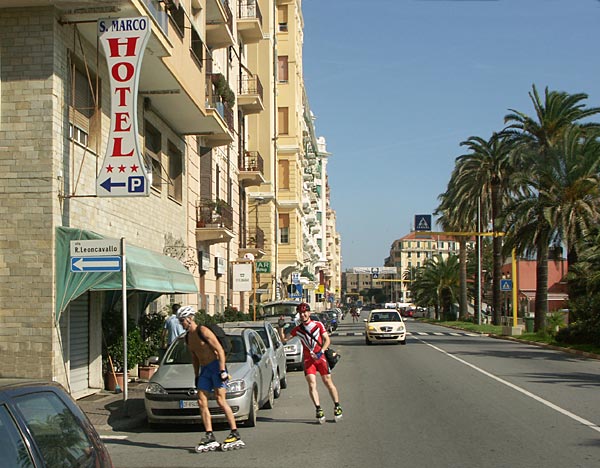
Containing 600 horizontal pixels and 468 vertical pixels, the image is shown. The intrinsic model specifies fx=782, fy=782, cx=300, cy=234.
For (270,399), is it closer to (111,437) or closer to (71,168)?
(111,437)

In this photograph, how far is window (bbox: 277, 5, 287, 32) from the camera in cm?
5919

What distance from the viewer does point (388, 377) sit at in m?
19.6

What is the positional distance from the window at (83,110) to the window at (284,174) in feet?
Answer: 131

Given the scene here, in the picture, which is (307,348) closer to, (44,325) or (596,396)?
(44,325)

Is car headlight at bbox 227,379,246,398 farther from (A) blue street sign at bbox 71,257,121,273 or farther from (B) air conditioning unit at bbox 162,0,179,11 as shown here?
(B) air conditioning unit at bbox 162,0,179,11

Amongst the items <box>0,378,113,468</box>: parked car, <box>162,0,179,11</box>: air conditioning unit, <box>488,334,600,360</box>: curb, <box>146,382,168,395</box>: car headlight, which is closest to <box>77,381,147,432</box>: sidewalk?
<box>146,382,168,395</box>: car headlight

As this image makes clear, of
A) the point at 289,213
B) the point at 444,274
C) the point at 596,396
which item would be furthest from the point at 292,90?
the point at 596,396

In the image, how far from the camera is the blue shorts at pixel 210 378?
396 inches

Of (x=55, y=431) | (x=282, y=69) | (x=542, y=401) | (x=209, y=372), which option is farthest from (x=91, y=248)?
(x=282, y=69)

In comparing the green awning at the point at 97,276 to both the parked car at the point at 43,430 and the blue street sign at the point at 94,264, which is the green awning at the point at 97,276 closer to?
the blue street sign at the point at 94,264

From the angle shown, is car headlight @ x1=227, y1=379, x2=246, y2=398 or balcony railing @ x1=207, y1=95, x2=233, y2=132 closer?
car headlight @ x1=227, y1=379, x2=246, y2=398

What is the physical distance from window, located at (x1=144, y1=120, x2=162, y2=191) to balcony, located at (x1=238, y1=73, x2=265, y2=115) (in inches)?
616

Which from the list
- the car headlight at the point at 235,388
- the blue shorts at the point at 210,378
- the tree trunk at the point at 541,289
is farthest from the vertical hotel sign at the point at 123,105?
the tree trunk at the point at 541,289

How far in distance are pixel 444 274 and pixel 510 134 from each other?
47046mm
